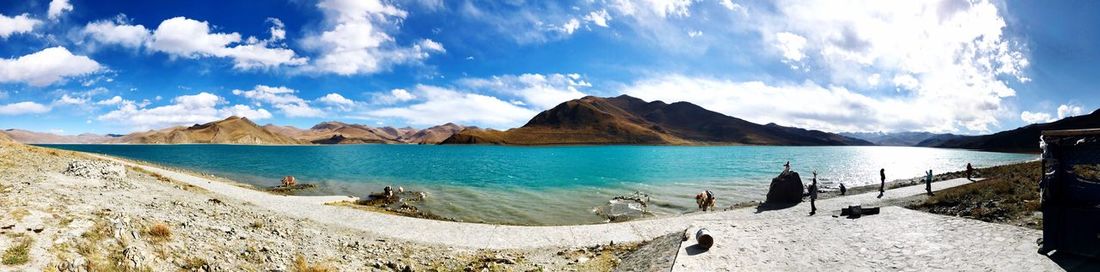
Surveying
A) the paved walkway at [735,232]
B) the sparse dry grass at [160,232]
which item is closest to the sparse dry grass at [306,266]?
the sparse dry grass at [160,232]

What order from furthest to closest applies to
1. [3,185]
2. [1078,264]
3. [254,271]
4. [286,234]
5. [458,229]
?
[458,229]
[286,234]
[3,185]
[254,271]
[1078,264]

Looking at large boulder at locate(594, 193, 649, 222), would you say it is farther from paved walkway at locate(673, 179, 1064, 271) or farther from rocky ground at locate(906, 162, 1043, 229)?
rocky ground at locate(906, 162, 1043, 229)

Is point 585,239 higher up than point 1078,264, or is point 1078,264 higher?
point 1078,264

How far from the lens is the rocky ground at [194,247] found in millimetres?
9648

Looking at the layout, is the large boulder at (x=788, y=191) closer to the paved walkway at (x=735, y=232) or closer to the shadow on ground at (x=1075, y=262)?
the paved walkway at (x=735, y=232)

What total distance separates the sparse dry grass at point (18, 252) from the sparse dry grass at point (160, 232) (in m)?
2.31

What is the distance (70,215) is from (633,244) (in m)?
18.2

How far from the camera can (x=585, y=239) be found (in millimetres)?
21688

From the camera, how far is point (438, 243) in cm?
2042

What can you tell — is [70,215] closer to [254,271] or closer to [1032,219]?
[254,271]

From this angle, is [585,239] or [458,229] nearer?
[585,239]

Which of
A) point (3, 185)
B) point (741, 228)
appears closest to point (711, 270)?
point (741, 228)

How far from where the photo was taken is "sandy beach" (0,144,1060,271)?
34.3ft

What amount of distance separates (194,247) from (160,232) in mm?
885
